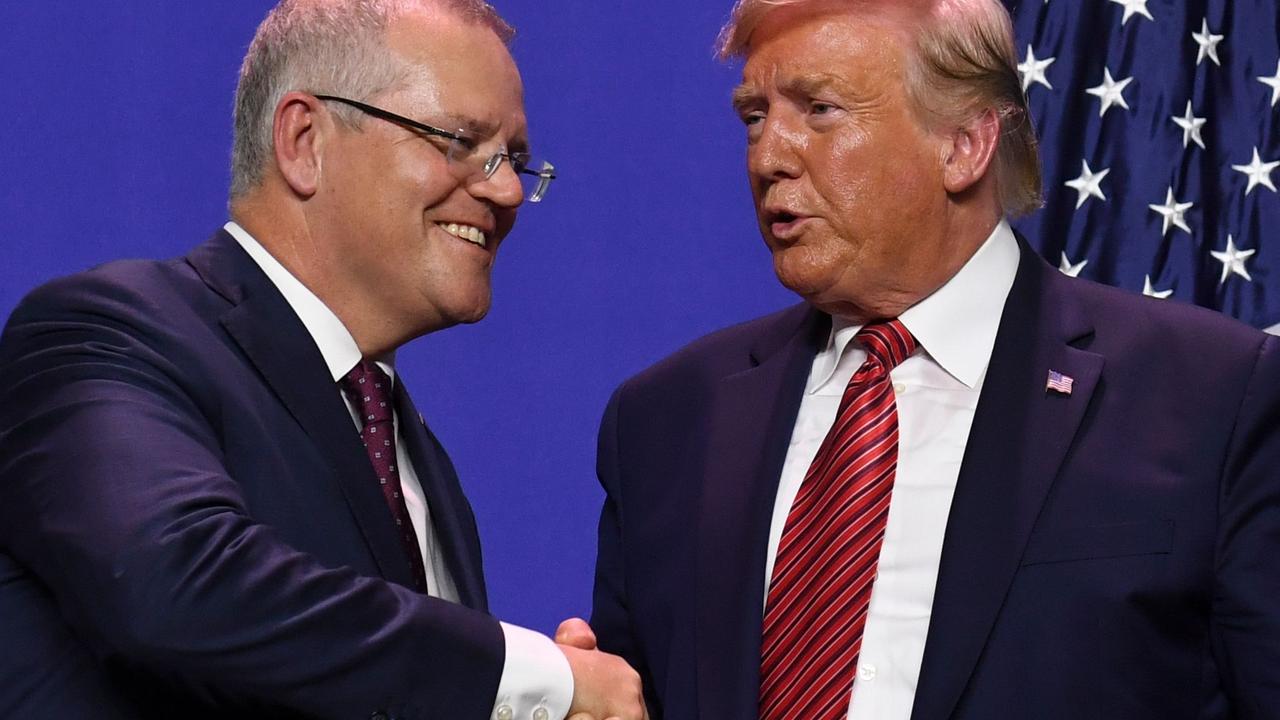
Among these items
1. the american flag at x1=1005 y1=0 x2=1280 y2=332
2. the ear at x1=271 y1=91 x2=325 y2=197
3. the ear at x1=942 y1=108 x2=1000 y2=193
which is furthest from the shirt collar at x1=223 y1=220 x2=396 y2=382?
the american flag at x1=1005 y1=0 x2=1280 y2=332

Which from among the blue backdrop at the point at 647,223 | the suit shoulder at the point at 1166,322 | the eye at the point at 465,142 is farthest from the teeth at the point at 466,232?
the blue backdrop at the point at 647,223

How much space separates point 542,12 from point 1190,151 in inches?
54.2

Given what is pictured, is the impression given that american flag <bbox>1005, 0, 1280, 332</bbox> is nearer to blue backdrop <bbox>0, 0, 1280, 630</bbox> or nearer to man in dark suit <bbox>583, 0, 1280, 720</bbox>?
blue backdrop <bbox>0, 0, 1280, 630</bbox>

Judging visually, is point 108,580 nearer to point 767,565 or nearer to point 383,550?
point 383,550

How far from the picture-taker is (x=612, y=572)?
2.37m

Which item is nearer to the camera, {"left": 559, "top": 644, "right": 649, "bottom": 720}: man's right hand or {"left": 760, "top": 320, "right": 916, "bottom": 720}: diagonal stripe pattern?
{"left": 559, "top": 644, "right": 649, "bottom": 720}: man's right hand

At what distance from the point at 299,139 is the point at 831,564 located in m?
0.89

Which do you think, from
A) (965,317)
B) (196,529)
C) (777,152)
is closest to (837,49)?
(777,152)

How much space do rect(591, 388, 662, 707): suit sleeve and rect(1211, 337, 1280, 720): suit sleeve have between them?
0.76 metres

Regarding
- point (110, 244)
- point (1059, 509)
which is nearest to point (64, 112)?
point (110, 244)

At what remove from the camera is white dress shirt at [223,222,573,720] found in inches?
72.2

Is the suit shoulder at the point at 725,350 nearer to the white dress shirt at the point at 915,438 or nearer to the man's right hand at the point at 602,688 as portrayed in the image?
the white dress shirt at the point at 915,438

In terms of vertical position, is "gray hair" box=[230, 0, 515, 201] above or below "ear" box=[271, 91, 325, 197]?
above

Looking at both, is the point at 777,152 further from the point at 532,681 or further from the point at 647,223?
the point at 647,223
